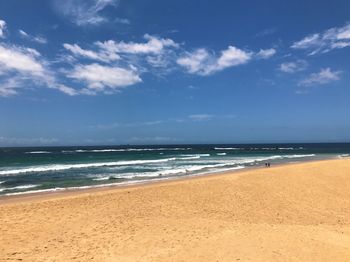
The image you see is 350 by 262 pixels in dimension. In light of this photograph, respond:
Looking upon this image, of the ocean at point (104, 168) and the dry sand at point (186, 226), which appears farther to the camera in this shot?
the ocean at point (104, 168)

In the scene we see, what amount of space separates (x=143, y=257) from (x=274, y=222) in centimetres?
522

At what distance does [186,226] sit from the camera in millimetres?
10297

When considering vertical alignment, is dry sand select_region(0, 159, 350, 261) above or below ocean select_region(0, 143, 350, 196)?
below

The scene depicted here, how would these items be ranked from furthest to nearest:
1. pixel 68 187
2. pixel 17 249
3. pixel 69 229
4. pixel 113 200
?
1. pixel 68 187
2. pixel 113 200
3. pixel 69 229
4. pixel 17 249

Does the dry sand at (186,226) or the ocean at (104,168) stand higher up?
the ocean at (104,168)

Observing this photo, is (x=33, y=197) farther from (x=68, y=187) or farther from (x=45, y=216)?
(x=45, y=216)

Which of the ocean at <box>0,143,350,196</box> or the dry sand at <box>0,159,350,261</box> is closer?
the dry sand at <box>0,159,350,261</box>

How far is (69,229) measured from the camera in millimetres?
10117

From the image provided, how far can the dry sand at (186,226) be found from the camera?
7.84 meters

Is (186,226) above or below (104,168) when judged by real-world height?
below

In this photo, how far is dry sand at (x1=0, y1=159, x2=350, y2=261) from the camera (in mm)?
7836

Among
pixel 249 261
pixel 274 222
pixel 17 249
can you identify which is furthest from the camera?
pixel 274 222

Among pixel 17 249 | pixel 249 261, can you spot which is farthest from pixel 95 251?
pixel 249 261

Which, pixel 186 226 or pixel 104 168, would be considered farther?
pixel 104 168
